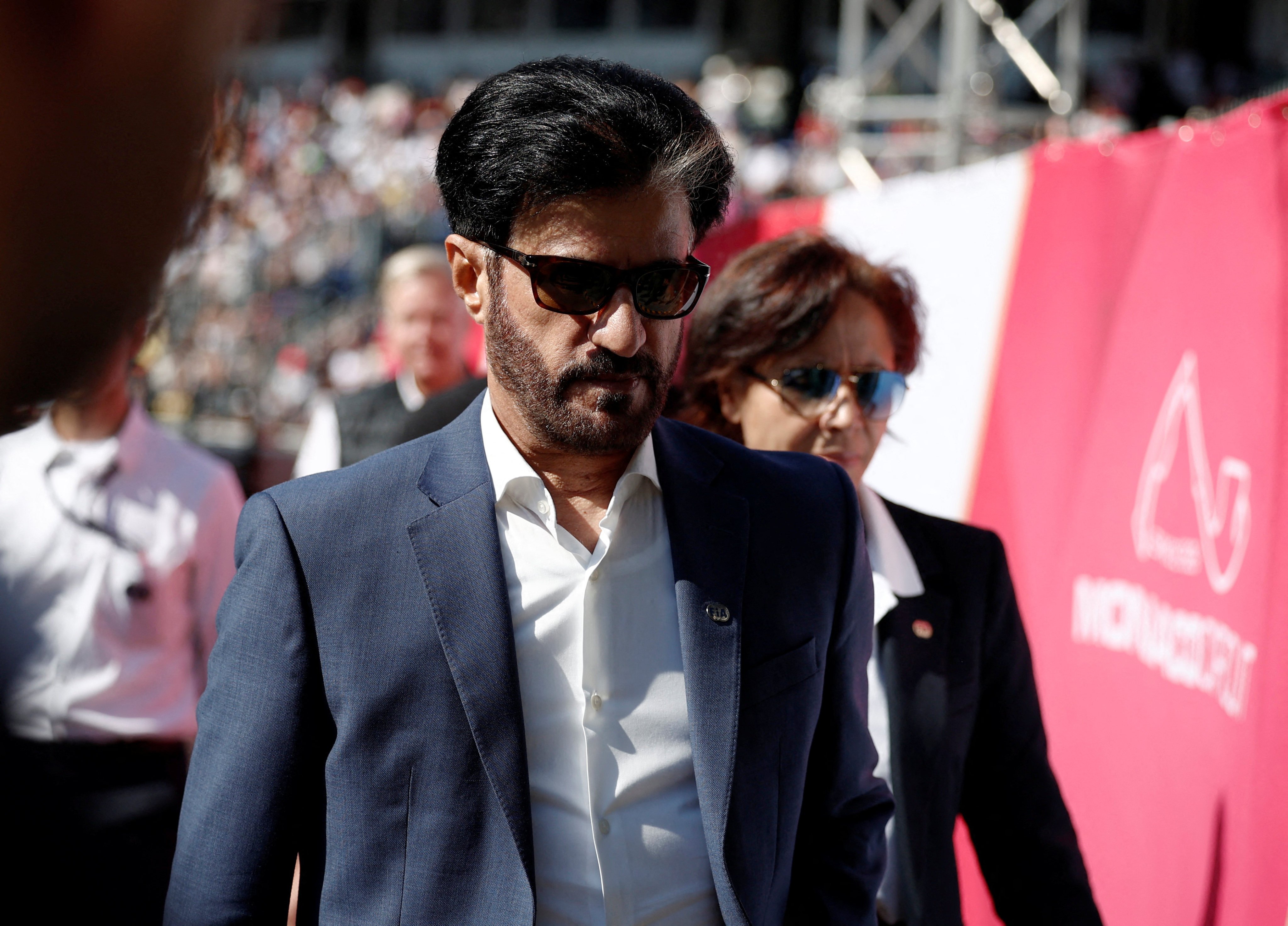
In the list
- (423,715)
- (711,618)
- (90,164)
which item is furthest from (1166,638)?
(90,164)

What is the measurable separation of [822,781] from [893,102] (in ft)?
26.0

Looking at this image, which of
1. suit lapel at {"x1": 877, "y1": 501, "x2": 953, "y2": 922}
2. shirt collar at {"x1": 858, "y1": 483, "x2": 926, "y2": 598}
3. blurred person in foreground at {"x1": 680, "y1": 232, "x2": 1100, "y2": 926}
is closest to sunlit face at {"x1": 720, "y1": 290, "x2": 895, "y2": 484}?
blurred person in foreground at {"x1": 680, "y1": 232, "x2": 1100, "y2": 926}

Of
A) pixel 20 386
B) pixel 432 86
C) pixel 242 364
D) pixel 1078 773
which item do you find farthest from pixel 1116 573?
pixel 432 86

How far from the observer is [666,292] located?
5.44 feet

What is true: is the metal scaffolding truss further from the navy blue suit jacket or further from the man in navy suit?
the navy blue suit jacket

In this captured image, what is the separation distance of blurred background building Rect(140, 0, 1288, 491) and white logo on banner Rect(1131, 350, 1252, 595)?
4.83 m

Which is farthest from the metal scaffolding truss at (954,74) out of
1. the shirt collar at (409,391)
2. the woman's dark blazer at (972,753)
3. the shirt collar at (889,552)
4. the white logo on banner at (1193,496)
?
the woman's dark blazer at (972,753)

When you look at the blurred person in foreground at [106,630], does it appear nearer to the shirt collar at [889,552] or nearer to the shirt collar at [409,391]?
the shirt collar at [409,391]

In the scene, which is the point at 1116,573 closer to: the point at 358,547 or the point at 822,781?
the point at 822,781

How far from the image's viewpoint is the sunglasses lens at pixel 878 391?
8.52 feet

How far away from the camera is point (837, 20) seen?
21.4 m

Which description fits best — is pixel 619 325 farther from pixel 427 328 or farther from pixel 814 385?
pixel 427 328

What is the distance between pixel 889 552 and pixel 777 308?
629 millimetres

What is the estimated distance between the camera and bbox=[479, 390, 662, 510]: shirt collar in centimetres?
167
